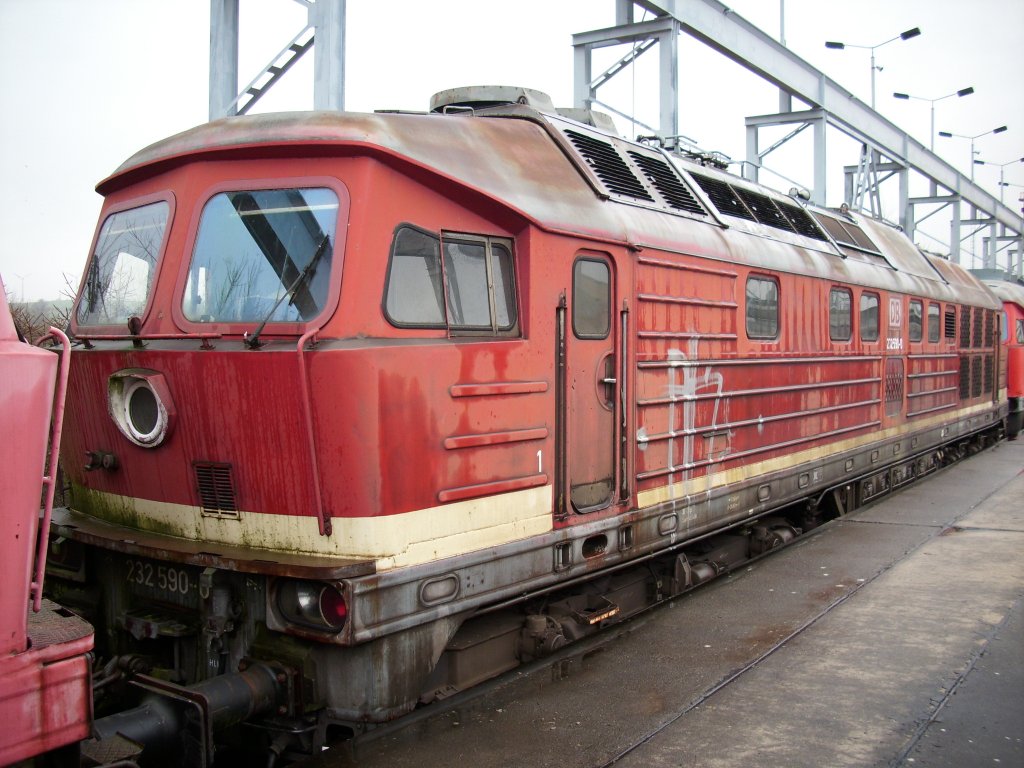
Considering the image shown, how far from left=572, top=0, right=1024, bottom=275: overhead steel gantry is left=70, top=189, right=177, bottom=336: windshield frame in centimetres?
475

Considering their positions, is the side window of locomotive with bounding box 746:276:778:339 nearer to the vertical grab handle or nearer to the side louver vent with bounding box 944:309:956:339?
the vertical grab handle

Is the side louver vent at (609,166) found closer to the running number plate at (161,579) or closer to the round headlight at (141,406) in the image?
the round headlight at (141,406)

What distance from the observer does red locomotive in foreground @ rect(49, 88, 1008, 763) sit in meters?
4.08

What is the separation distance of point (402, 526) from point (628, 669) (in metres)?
1.90

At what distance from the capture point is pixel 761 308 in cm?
741

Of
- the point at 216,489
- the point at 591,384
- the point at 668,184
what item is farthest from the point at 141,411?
the point at 668,184

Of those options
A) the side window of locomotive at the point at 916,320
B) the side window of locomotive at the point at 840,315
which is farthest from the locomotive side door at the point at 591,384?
the side window of locomotive at the point at 916,320

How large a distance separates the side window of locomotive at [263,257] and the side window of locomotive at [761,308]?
403 centimetres

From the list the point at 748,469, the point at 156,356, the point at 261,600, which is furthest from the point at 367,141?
the point at 748,469

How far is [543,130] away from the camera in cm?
576

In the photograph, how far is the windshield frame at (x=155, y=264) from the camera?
4.67 meters

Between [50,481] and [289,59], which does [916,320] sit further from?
[50,481]

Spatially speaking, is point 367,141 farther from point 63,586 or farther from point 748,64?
point 748,64

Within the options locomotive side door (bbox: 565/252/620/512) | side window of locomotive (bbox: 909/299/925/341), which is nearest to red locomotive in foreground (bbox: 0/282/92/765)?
locomotive side door (bbox: 565/252/620/512)
